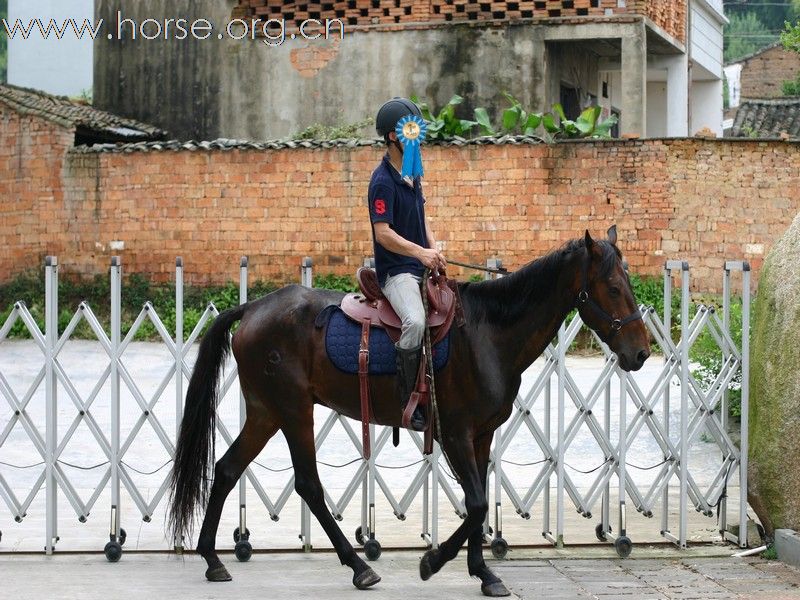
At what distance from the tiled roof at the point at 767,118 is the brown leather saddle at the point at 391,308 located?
20962 mm

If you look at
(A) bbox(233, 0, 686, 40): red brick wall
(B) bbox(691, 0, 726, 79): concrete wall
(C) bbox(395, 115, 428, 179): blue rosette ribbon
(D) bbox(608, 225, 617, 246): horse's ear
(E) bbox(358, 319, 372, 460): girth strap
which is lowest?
(E) bbox(358, 319, 372, 460): girth strap

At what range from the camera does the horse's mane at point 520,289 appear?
22.1 ft

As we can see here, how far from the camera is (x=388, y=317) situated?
6.75 m

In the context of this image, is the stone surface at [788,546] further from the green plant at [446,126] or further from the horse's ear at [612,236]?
the green plant at [446,126]

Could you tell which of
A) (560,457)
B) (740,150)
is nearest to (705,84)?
(740,150)

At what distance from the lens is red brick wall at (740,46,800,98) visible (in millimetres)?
45562

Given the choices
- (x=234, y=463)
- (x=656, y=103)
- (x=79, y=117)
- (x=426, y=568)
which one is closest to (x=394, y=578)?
(x=426, y=568)

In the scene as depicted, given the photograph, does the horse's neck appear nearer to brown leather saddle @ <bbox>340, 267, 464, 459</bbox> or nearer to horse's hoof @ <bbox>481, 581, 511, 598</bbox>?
brown leather saddle @ <bbox>340, 267, 464, 459</bbox>

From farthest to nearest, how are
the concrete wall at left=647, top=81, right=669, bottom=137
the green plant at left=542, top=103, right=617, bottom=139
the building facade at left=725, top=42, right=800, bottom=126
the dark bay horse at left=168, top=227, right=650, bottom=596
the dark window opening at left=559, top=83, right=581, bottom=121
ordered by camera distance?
the building facade at left=725, top=42, right=800, bottom=126, the concrete wall at left=647, top=81, right=669, bottom=137, the dark window opening at left=559, top=83, right=581, bottom=121, the green plant at left=542, top=103, right=617, bottom=139, the dark bay horse at left=168, top=227, right=650, bottom=596

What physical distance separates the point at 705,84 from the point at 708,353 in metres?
17.8

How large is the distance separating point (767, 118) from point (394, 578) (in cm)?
2284

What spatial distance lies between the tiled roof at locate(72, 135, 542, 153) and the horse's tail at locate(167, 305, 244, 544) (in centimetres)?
1109

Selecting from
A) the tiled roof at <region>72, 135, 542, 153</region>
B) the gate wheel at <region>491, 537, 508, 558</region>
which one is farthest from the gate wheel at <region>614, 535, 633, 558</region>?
the tiled roof at <region>72, 135, 542, 153</region>

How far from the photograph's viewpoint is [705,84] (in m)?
28.0
